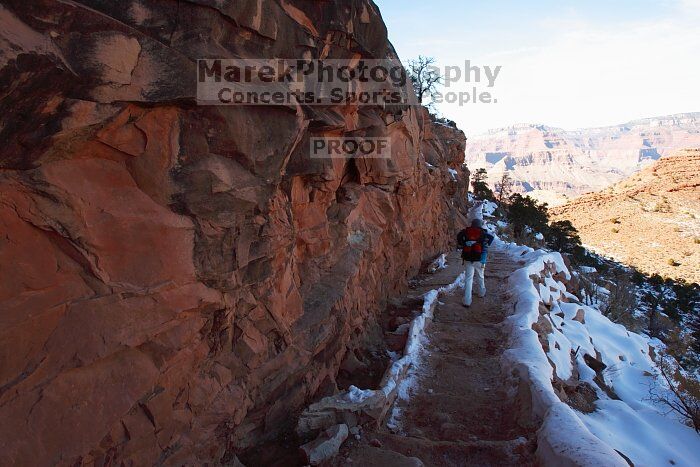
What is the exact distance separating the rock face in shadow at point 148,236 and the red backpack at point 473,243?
13.2 feet

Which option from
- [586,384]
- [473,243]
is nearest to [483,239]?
[473,243]

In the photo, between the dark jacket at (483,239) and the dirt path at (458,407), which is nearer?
the dirt path at (458,407)

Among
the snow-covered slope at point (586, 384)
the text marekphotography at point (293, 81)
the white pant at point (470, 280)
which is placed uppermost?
the text marekphotography at point (293, 81)

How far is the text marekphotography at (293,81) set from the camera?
357 centimetres

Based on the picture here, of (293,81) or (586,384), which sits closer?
(293,81)

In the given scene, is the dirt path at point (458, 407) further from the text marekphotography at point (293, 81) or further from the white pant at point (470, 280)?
the text marekphotography at point (293, 81)

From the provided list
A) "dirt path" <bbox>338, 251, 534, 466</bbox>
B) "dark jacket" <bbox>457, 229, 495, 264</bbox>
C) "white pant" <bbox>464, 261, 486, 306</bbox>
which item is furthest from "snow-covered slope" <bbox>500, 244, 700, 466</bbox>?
"dark jacket" <bbox>457, 229, 495, 264</bbox>

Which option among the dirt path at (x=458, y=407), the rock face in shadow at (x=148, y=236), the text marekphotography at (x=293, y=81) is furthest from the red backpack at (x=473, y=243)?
the rock face in shadow at (x=148, y=236)

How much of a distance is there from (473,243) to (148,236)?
641 cm

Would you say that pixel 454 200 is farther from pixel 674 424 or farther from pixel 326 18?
pixel 326 18

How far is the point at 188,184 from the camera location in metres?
3.54

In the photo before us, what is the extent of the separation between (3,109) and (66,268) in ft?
3.34

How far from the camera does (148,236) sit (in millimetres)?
3281

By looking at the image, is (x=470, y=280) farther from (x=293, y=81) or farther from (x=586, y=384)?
(x=293, y=81)
